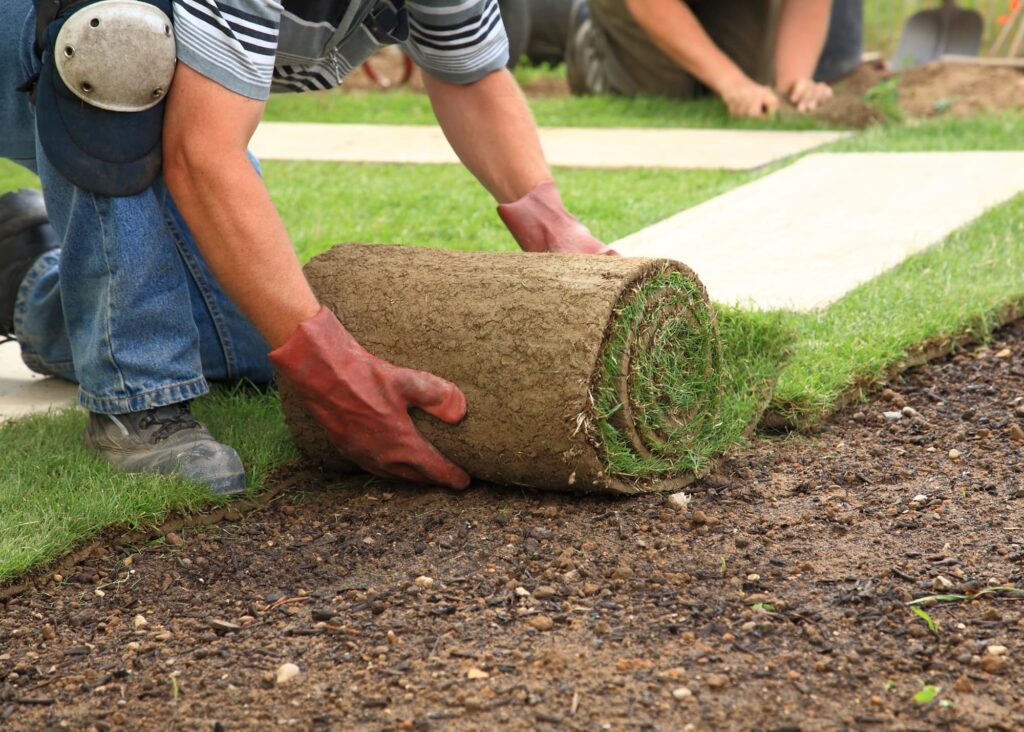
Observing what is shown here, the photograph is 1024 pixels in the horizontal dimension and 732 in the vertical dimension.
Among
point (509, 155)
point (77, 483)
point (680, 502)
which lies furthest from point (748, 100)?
point (77, 483)

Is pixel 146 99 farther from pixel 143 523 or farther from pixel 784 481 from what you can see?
pixel 784 481

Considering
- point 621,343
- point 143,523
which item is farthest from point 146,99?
point 621,343

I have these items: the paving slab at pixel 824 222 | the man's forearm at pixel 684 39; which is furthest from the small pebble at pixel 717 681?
the man's forearm at pixel 684 39

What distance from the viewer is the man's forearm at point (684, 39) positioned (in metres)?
6.66

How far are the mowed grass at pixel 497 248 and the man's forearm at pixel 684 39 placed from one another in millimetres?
1088

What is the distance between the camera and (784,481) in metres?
2.55

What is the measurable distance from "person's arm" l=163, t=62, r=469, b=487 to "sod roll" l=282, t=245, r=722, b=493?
6 centimetres

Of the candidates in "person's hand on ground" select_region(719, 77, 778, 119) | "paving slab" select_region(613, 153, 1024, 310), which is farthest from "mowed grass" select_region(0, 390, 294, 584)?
"person's hand on ground" select_region(719, 77, 778, 119)

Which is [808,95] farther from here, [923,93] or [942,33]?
[942,33]

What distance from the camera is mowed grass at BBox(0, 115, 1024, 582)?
2441 mm

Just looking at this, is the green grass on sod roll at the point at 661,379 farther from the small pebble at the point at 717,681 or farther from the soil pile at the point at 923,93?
the soil pile at the point at 923,93

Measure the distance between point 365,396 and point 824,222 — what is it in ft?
8.12

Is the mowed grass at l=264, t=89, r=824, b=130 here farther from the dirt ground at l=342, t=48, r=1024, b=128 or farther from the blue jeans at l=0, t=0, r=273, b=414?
the blue jeans at l=0, t=0, r=273, b=414

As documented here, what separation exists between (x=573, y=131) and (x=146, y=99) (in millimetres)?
4437
